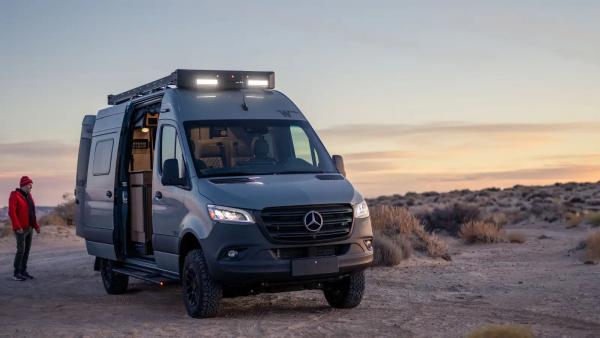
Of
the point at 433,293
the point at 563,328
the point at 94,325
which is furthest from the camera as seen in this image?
the point at 433,293

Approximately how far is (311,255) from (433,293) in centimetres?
348

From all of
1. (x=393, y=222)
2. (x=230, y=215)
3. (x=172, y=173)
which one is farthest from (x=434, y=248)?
(x=230, y=215)

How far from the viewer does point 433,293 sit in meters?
12.9

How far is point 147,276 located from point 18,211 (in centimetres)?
628

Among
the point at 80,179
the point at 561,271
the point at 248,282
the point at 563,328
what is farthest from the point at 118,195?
the point at 561,271

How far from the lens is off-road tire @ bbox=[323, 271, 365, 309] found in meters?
11.0

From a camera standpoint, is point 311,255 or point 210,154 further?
point 210,154

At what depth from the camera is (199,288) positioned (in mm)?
10250

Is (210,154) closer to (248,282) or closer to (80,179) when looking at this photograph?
(248,282)

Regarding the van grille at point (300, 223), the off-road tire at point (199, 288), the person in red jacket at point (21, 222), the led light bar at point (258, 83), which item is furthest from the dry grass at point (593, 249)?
the person in red jacket at point (21, 222)

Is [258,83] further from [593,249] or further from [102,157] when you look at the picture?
[593,249]

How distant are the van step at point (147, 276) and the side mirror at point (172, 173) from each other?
1.72 m

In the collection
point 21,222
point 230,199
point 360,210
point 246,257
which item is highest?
point 230,199

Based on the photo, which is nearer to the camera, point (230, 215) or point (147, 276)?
point (230, 215)
